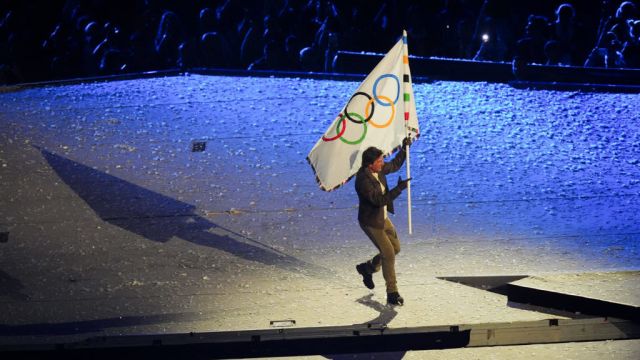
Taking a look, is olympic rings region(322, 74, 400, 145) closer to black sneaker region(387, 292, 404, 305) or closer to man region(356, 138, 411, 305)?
man region(356, 138, 411, 305)

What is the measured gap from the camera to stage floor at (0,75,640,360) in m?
6.50

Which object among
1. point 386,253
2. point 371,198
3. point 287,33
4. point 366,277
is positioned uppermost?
point 287,33

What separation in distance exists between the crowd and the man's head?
6.47m

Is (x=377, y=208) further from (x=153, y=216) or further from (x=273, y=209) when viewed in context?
(x=153, y=216)

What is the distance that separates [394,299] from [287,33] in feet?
24.5

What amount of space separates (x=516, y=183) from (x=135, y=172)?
16.2 feet

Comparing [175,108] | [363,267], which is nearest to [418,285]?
[363,267]

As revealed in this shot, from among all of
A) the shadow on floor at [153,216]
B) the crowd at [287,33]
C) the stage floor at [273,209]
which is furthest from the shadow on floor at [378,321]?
the crowd at [287,33]

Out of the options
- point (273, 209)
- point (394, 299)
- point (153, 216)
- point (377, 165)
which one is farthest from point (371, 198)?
point (153, 216)

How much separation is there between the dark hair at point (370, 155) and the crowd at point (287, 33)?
21.2 feet

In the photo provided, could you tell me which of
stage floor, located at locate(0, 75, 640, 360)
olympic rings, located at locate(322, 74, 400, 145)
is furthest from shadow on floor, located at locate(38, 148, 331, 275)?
olympic rings, located at locate(322, 74, 400, 145)

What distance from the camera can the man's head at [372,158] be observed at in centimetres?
624

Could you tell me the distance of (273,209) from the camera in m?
8.88

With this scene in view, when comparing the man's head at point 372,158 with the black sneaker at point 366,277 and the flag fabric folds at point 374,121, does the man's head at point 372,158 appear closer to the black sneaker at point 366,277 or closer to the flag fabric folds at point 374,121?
the flag fabric folds at point 374,121
